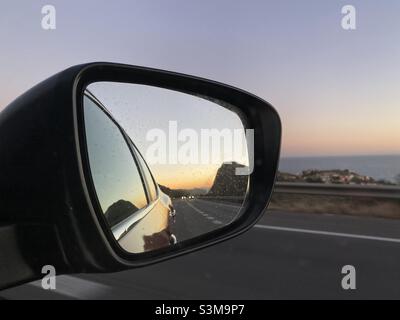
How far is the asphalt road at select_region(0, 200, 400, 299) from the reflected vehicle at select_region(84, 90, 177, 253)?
2.86 m

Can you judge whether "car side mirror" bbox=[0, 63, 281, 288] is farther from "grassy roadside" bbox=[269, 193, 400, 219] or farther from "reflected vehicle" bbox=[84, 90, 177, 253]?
"grassy roadside" bbox=[269, 193, 400, 219]

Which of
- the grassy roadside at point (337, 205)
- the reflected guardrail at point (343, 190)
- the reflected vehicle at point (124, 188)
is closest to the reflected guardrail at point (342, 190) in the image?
the reflected guardrail at point (343, 190)

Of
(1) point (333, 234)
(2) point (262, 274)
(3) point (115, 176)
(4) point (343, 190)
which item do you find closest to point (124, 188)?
(3) point (115, 176)

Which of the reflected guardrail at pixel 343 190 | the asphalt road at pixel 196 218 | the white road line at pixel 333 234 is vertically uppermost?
the asphalt road at pixel 196 218

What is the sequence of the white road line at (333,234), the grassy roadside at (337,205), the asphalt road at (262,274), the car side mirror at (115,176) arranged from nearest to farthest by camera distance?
1. the car side mirror at (115,176)
2. the asphalt road at (262,274)
3. the white road line at (333,234)
4. the grassy roadside at (337,205)

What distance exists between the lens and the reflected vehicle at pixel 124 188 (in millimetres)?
1422

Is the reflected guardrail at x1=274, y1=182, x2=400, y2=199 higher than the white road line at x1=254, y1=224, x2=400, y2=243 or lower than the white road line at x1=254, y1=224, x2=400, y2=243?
higher

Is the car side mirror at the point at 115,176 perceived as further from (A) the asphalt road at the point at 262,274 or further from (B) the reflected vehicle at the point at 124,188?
(A) the asphalt road at the point at 262,274

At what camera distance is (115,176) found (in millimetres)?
1733

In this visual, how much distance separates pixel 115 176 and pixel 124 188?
9cm

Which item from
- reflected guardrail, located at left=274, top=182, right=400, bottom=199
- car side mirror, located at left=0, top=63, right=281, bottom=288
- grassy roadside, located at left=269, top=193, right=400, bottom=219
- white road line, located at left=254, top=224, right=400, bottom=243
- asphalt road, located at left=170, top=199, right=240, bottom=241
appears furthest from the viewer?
reflected guardrail, located at left=274, top=182, right=400, bottom=199

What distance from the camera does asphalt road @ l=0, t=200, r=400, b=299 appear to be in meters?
4.79

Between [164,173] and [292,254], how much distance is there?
5245mm

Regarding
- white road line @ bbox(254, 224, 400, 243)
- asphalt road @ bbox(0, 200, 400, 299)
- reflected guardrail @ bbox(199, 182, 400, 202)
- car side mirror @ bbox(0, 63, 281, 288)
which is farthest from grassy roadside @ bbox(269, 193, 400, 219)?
car side mirror @ bbox(0, 63, 281, 288)
